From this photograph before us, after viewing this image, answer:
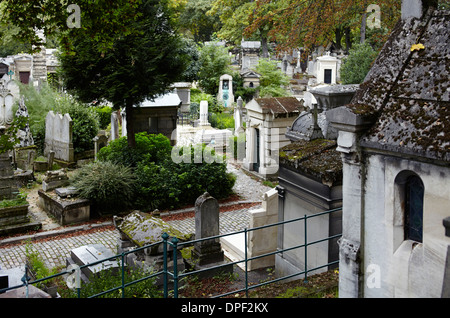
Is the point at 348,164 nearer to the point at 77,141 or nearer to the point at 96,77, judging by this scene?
the point at 96,77

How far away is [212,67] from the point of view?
36.3 metres

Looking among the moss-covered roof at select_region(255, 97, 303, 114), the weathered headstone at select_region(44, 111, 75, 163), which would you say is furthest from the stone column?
the weathered headstone at select_region(44, 111, 75, 163)

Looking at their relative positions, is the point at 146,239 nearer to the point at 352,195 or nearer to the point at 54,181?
the point at 352,195

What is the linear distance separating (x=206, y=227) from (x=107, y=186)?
5.38m

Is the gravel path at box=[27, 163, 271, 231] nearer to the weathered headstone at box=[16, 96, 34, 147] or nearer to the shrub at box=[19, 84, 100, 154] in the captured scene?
the weathered headstone at box=[16, 96, 34, 147]

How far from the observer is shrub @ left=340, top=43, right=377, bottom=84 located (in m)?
28.9

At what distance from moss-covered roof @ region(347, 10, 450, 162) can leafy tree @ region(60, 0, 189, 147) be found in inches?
457

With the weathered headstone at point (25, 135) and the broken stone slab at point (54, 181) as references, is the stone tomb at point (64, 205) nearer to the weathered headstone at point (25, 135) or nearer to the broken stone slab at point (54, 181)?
the broken stone slab at point (54, 181)

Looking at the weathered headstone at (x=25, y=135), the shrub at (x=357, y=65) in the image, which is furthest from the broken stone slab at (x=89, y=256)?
the shrub at (x=357, y=65)

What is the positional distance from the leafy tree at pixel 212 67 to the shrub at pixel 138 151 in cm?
1805

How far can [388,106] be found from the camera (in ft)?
17.2

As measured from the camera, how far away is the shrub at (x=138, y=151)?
Answer: 16781 millimetres

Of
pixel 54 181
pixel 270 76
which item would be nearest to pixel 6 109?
pixel 54 181
